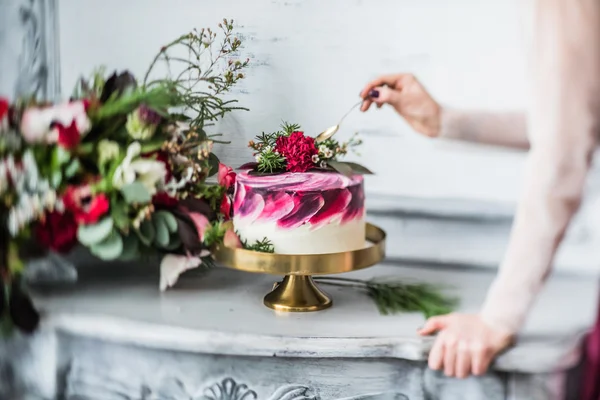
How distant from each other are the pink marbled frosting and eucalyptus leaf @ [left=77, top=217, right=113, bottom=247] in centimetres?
15

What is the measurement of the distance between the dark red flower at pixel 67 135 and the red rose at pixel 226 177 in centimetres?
18

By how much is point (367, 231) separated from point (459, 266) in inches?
5.0

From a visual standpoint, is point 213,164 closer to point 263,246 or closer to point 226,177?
point 226,177

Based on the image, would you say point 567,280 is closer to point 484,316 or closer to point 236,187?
point 484,316

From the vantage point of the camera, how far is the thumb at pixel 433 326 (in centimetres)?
71

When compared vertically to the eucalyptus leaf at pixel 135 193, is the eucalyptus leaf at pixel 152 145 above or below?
above

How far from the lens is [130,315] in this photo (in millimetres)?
762

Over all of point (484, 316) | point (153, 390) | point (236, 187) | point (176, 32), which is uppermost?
point (176, 32)

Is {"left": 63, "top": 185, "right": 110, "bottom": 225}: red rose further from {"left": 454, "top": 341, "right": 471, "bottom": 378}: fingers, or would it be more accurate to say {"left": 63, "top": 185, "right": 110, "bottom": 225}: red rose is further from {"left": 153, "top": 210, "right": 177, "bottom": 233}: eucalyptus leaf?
{"left": 454, "top": 341, "right": 471, "bottom": 378}: fingers

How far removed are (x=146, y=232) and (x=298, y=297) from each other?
20 centimetres

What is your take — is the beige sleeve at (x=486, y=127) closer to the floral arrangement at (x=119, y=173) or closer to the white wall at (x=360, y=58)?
the white wall at (x=360, y=58)

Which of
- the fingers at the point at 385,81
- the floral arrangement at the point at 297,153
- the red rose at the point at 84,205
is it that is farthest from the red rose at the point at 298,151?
the red rose at the point at 84,205

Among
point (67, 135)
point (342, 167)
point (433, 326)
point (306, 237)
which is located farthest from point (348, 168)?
point (67, 135)

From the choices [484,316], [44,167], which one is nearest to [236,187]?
[44,167]
